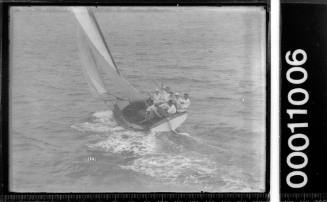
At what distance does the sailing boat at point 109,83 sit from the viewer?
59.2 inches

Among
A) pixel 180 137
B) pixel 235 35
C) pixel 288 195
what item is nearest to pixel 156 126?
pixel 180 137

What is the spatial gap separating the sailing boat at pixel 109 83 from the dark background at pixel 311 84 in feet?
1.32

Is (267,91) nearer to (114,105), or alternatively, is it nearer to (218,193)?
(218,193)

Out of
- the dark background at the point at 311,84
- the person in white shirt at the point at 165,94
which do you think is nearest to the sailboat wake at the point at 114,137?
the person in white shirt at the point at 165,94

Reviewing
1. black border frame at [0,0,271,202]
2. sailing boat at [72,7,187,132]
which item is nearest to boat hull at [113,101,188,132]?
sailing boat at [72,7,187,132]

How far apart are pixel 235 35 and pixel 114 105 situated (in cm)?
53

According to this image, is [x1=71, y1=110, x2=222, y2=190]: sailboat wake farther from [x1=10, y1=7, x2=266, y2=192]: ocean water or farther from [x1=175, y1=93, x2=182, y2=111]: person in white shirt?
[x1=175, y1=93, x2=182, y2=111]: person in white shirt

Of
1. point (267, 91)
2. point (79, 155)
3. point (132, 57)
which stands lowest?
point (79, 155)

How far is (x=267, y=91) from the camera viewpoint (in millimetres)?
1509

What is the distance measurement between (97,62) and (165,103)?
0.30 meters

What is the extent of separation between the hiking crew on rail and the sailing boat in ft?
0.05

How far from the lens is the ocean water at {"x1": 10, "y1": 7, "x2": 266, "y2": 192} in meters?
1.50

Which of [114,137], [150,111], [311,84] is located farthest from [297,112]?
[114,137]

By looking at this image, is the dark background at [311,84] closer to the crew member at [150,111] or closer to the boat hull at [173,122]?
the boat hull at [173,122]
